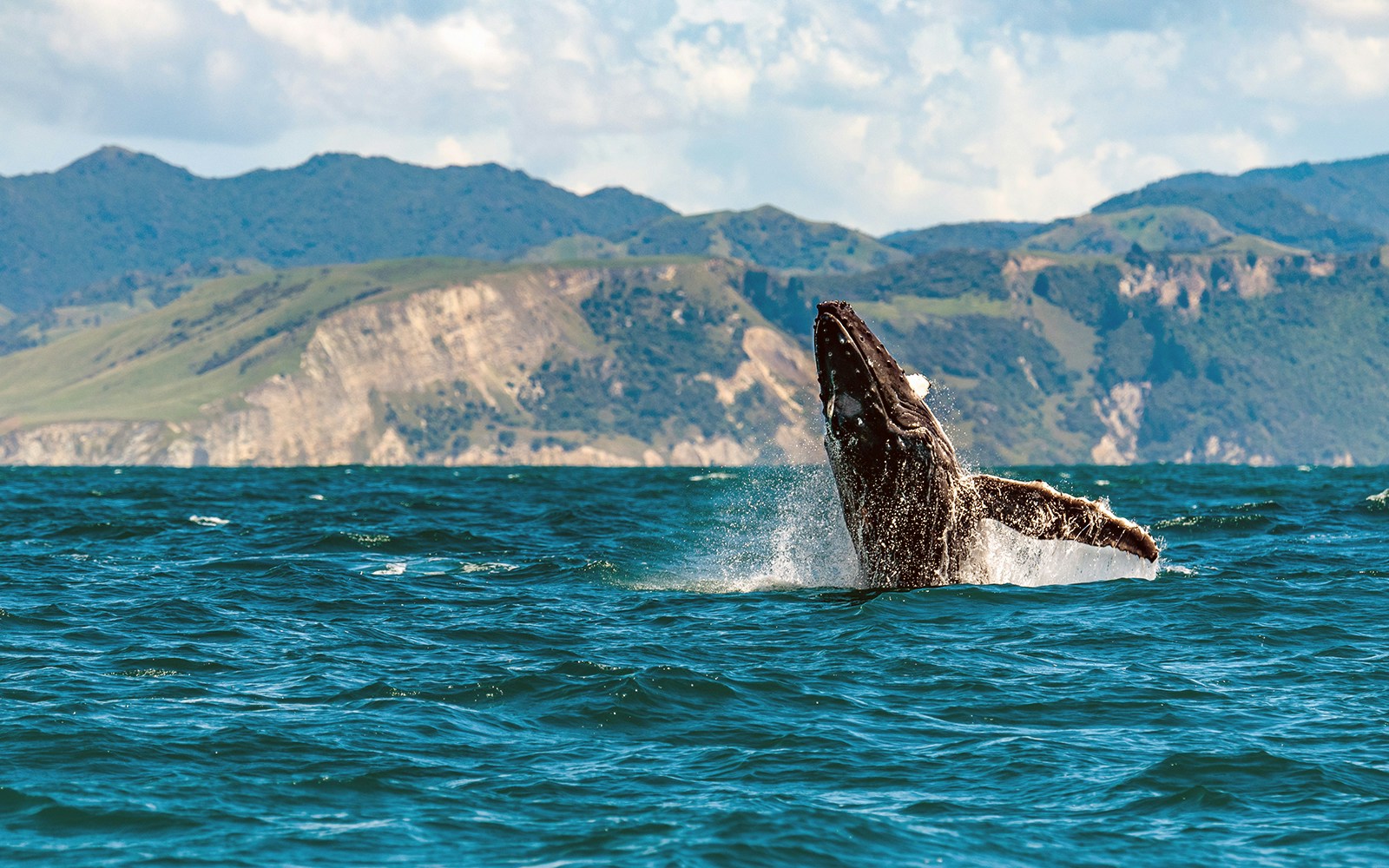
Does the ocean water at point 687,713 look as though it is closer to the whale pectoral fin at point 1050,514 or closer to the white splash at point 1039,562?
the white splash at point 1039,562

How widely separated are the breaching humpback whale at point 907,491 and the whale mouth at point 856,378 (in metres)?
0.01

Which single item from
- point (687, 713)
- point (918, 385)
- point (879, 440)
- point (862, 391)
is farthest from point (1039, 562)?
point (687, 713)

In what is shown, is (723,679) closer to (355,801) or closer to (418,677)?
(418,677)

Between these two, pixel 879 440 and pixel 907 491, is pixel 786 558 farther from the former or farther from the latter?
pixel 879 440

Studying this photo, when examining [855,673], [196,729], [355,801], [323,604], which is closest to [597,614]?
[323,604]

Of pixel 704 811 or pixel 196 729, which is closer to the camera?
pixel 704 811

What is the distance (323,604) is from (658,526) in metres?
18.9

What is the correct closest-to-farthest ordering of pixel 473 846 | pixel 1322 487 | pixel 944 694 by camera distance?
pixel 473 846 → pixel 944 694 → pixel 1322 487

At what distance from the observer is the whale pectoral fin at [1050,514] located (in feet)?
75.6

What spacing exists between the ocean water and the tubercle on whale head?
9.02ft

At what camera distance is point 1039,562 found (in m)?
26.1

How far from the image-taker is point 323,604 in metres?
25.5

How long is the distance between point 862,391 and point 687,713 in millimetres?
6721

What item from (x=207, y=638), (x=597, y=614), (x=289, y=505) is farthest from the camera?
(x=289, y=505)
